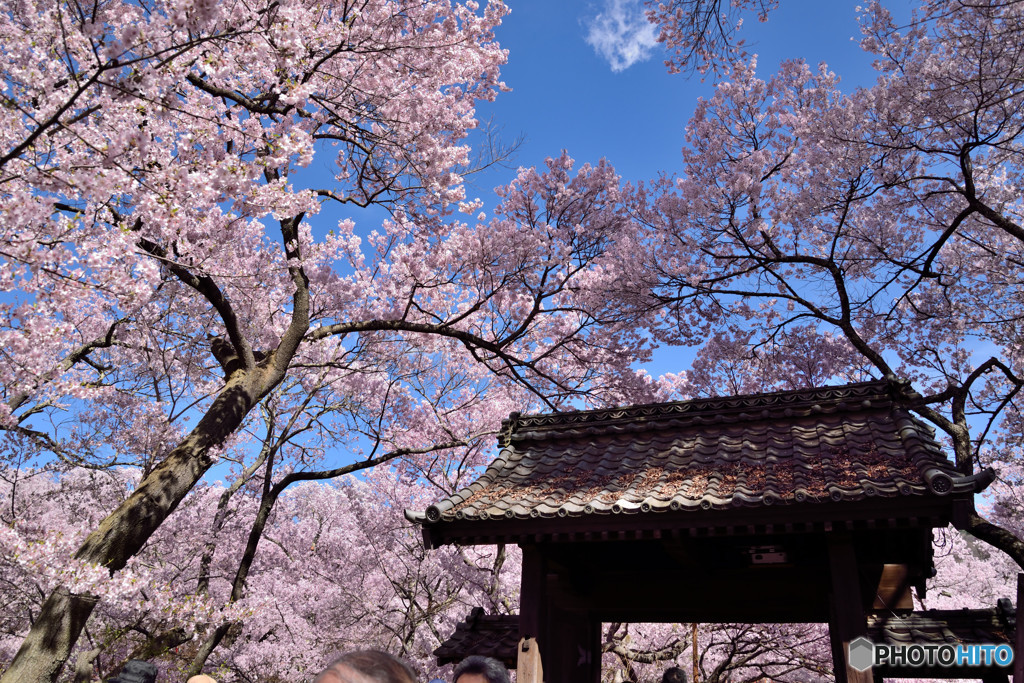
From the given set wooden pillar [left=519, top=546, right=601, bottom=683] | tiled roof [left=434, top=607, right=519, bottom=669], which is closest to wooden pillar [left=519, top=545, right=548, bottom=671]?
wooden pillar [left=519, top=546, right=601, bottom=683]

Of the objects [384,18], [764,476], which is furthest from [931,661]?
[384,18]

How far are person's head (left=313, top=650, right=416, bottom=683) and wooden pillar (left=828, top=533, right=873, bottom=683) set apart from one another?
3843 mm

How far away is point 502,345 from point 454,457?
465 centimetres

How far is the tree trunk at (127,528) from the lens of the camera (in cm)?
513

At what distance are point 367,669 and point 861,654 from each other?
392 cm

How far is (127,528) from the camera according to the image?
5781mm

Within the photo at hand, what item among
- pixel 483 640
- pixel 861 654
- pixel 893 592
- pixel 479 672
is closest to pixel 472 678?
pixel 479 672

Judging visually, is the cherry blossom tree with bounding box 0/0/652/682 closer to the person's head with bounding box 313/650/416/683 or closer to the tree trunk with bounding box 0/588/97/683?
the tree trunk with bounding box 0/588/97/683

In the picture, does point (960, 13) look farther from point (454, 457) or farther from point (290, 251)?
point (454, 457)

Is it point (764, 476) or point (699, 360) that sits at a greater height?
point (699, 360)

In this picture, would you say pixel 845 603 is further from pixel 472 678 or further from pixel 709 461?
pixel 472 678

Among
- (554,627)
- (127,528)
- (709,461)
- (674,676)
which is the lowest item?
(674,676)

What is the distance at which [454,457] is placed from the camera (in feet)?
44.7

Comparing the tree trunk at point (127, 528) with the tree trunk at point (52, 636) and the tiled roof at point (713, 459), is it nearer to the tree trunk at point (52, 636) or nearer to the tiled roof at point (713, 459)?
the tree trunk at point (52, 636)
